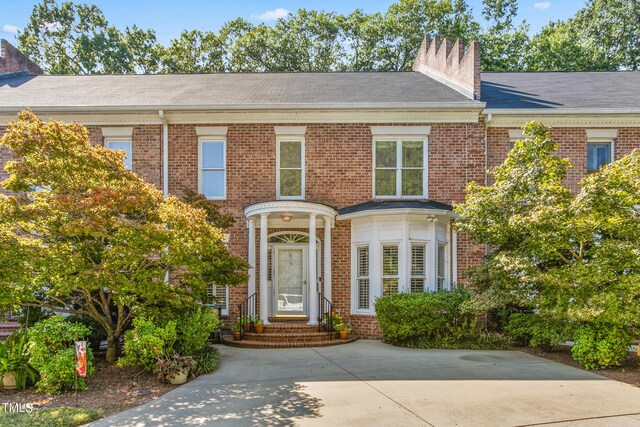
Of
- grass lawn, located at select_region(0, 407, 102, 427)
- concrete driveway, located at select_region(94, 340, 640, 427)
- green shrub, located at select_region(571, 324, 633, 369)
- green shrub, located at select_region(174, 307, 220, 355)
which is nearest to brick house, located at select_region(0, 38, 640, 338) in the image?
green shrub, located at select_region(174, 307, 220, 355)

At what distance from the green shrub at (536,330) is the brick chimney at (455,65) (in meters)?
6.03

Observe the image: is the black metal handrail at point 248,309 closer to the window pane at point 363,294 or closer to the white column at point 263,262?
the white column at point 263,262

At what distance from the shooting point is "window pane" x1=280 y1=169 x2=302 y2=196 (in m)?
13.2

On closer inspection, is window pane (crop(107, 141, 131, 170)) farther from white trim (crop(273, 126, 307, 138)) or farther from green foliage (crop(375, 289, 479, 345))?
green foliage (crop(375, 289, 479, 345))

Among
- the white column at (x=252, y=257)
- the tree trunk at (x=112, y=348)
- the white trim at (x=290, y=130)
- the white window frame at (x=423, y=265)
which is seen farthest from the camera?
the white trim at (x=290, y=130)

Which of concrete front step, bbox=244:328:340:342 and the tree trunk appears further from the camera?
concrete front step, bbox=244:328:340:342

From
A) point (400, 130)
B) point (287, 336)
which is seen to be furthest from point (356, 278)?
point (400, 130)

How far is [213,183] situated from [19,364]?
6.86m

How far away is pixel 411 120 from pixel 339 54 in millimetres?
20727

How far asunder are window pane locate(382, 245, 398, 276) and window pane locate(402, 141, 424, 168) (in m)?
2.39

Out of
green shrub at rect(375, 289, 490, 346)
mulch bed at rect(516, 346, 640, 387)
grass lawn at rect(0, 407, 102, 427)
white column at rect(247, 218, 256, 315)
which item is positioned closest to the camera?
grass lawn at rect(0, 407, 102, 427)

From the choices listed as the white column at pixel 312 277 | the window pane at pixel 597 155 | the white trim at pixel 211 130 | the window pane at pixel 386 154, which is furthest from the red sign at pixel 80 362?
the window pane at pixel 597 155

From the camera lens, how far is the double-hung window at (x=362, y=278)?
12.7m

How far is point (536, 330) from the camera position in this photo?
373 inches
